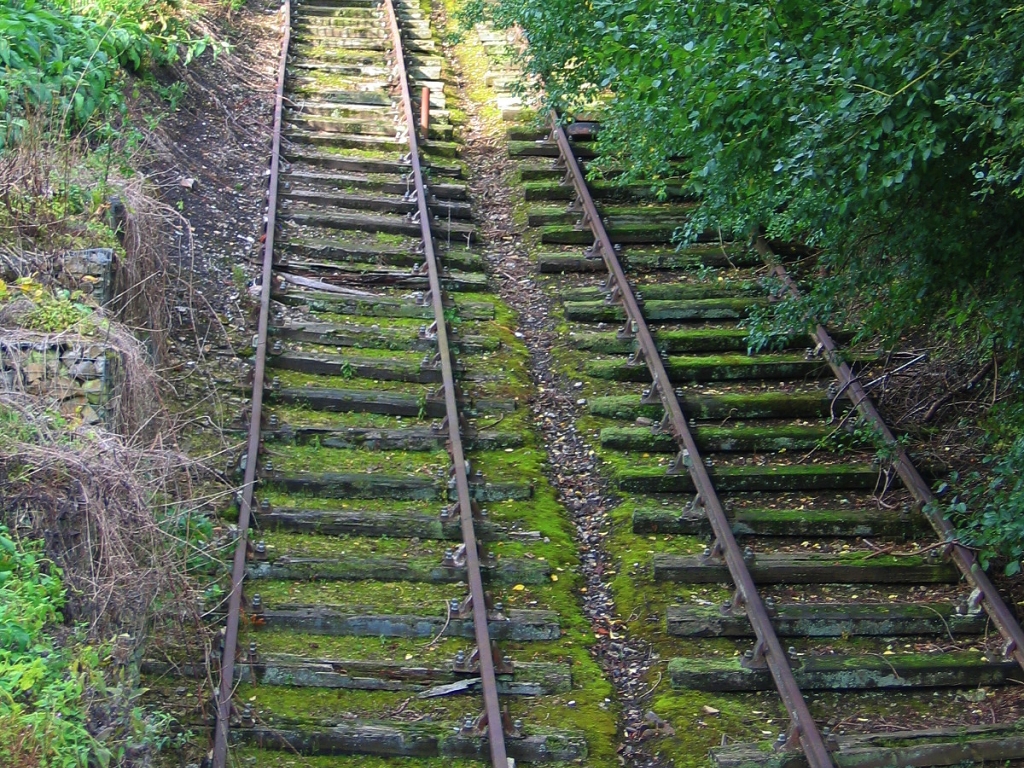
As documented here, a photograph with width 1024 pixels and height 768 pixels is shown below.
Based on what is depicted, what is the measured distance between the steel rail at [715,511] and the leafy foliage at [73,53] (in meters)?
4.46

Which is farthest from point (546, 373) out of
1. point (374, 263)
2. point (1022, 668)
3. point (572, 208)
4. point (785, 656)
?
point (1022, 668)

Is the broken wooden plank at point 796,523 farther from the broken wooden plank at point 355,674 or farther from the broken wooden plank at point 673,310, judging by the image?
the broken wooden plank at point 673,310

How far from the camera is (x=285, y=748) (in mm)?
5352

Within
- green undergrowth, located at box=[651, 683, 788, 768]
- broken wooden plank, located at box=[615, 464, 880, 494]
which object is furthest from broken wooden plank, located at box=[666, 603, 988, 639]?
broken wooden plank, located at box=[615, 464, 880, 494]

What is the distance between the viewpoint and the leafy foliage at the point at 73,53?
332 inches

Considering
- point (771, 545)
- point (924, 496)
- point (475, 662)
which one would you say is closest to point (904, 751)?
point (771, 545)

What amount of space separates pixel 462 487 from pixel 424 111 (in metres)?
6.78

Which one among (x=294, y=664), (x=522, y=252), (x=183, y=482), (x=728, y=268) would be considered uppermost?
(x=522, y=252)

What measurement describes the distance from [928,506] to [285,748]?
12.8 feet

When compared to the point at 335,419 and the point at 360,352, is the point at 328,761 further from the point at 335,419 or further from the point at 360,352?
the point at 360,352

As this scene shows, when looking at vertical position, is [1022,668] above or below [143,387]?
below

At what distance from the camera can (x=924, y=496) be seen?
684 cm

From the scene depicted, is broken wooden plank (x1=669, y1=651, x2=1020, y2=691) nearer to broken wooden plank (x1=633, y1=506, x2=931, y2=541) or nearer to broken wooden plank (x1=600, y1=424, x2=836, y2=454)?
broken wooden plank (x1=633, y1=506, x2=931, y2=541)

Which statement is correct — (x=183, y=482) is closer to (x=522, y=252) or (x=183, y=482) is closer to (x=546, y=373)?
(x=546, y=373)
